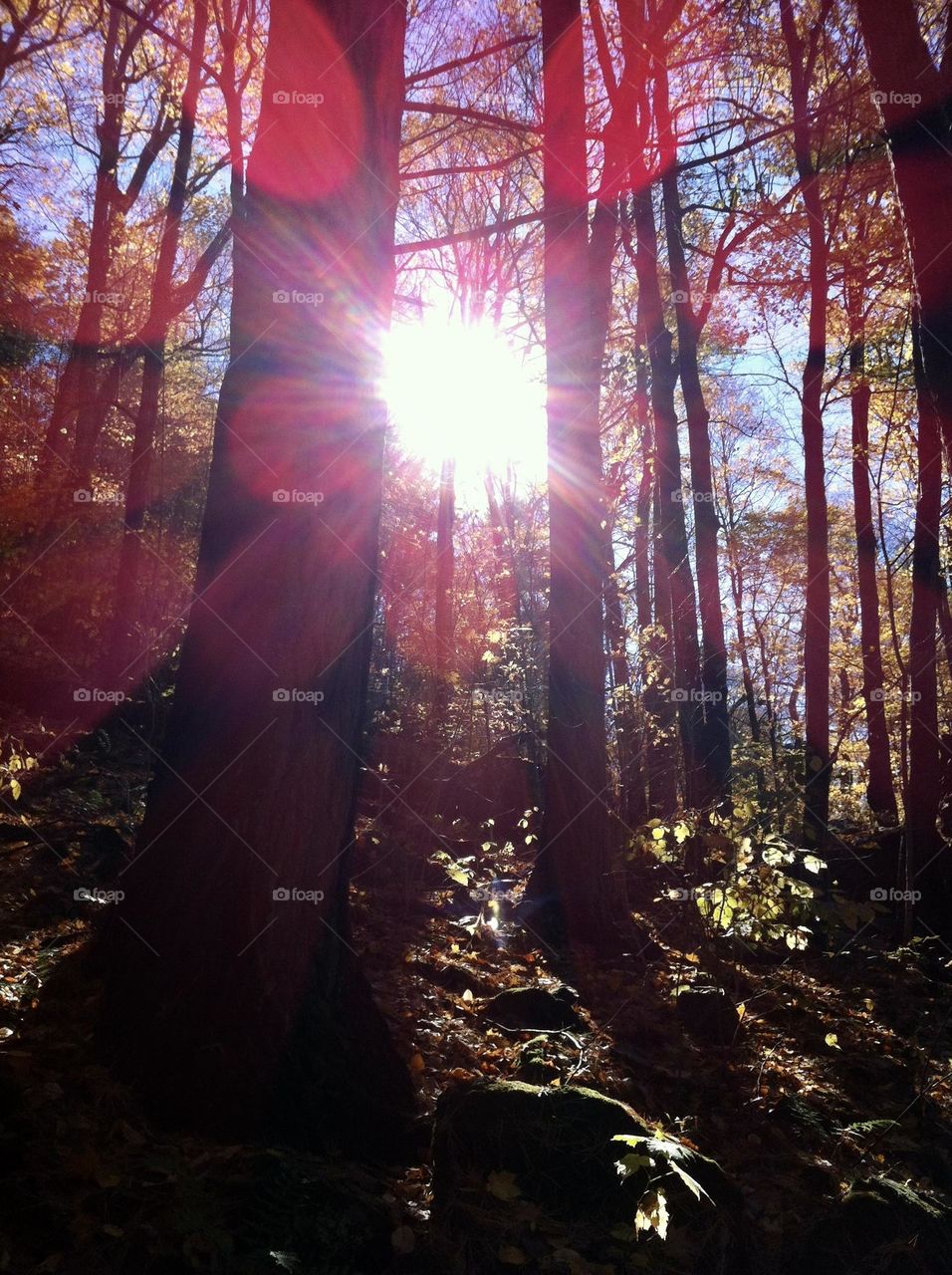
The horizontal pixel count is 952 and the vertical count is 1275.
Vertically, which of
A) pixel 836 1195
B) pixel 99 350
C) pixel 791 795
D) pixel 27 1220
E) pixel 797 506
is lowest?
pixel 836 1195

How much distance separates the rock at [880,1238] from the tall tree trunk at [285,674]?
66.1 inches

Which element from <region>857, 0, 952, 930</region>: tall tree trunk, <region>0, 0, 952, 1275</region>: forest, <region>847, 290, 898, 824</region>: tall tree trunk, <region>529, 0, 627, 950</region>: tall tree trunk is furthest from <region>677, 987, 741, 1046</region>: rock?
<region>847, 290, 898, 824</region>: tall tree trunk

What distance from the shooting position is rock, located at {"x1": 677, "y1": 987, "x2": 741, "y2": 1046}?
509 centimetres

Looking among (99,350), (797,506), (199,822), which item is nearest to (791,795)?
(199,822)

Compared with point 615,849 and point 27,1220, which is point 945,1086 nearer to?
point 615,849

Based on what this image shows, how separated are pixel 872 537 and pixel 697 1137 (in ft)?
41.2

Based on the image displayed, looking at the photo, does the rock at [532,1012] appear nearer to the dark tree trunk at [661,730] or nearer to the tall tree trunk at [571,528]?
the tall tree trunk at [571,528]

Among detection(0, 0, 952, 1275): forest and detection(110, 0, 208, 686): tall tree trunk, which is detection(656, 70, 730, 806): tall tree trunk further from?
detection(110, 0, 208, 686): tall tree trunk

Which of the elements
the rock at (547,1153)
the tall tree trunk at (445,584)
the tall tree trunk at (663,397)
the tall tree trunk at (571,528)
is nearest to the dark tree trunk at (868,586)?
the tall tree trunk at (663,397)

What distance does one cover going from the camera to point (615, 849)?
7.14 meters

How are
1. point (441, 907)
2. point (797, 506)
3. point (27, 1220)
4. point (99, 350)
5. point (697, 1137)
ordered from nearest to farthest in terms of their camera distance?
point (27, 1220) → point (697, 1137) → point (441, 907) → point (99, 350) → point (797, 506)

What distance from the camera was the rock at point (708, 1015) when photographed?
509cm

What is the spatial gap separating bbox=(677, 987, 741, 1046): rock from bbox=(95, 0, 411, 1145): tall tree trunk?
2.18m

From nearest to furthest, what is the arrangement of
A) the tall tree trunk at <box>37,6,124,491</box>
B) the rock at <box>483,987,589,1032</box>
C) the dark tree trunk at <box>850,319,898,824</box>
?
the rock at <box>483,987,589,1032</box> < the tall tree trunk at <box>37,6,124,491</box> < the dark tree trunk at <box>850,319,898,824</box>
